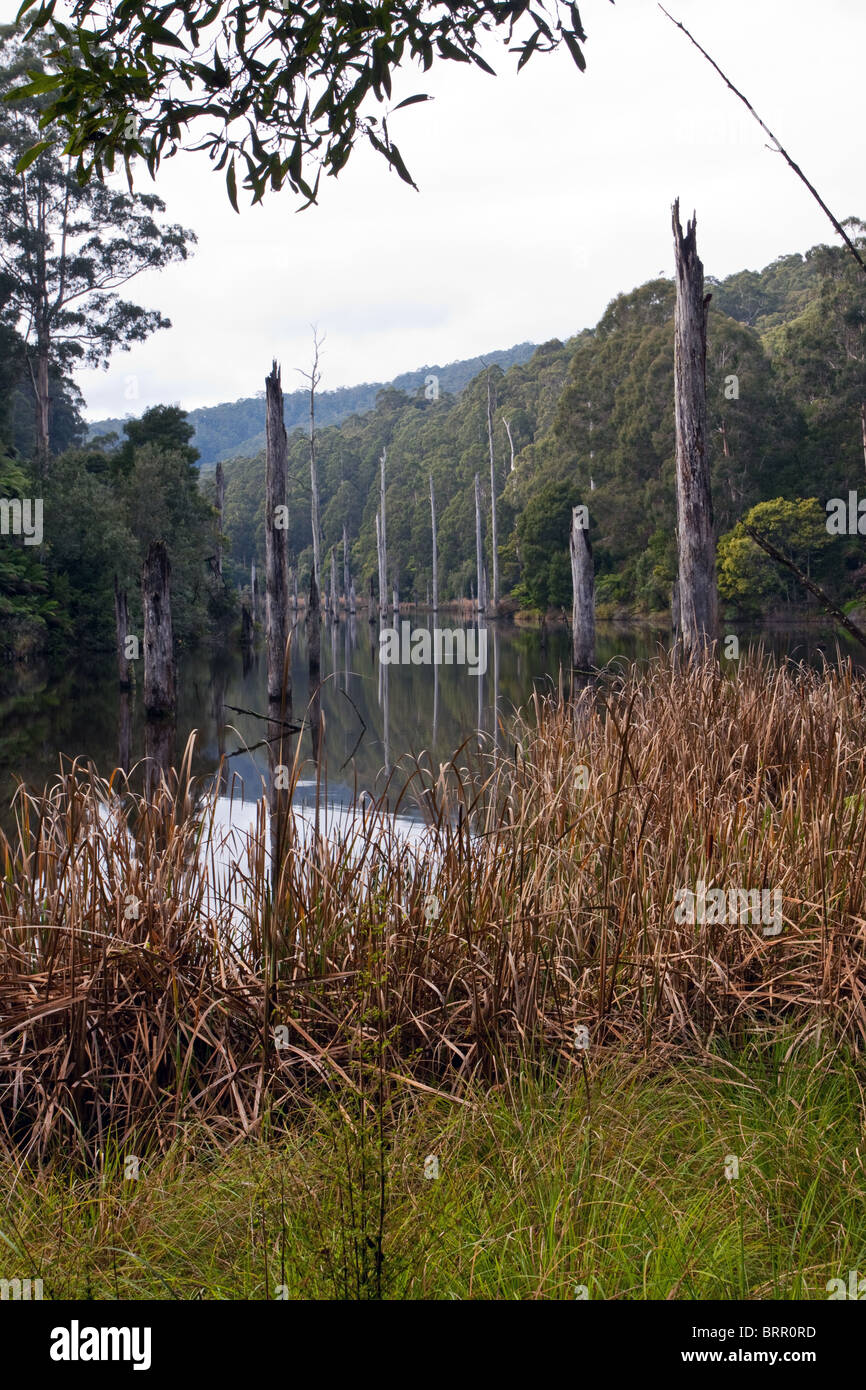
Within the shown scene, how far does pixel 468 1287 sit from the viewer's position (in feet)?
6.72

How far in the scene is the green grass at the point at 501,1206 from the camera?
6.73ft

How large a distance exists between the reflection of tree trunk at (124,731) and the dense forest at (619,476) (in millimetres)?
5295

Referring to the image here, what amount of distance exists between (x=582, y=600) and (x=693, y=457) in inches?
318

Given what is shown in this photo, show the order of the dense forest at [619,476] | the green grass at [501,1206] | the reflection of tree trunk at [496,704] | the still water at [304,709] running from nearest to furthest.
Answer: the green grass at [501,1206]
the reflection of tree trunk at [496,704]
the still water at [304,709]
the dense forest at [619,476]

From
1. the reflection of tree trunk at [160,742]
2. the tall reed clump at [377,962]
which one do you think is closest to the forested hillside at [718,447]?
the reflection of tree trunk at [160,742]

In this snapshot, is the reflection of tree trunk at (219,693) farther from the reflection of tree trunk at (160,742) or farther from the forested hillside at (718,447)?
the forested hillside at (718,447)

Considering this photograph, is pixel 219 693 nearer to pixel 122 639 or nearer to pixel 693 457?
pixel 122 639

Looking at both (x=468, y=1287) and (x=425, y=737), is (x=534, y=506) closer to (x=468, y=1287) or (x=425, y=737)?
(x=425, y=737)

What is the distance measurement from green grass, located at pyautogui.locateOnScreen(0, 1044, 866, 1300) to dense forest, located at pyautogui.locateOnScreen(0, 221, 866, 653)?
59.3 ft

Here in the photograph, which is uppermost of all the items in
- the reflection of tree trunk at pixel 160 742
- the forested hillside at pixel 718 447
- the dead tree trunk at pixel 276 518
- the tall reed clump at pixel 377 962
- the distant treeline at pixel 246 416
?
the distant treeline at pixel 246 416

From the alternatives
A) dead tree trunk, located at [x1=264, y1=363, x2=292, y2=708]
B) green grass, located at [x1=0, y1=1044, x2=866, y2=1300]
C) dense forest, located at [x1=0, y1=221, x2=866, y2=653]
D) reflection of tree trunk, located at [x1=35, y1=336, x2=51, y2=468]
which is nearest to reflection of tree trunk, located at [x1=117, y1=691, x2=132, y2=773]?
dead tree trunk, located at [x1=264, y1=363, x2=292, y2=708]

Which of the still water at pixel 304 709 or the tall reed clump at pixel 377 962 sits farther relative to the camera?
the still water at pixel 304 709

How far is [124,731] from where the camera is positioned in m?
14.7

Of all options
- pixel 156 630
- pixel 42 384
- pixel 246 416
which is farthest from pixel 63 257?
pixel 246 416
